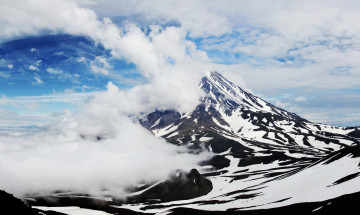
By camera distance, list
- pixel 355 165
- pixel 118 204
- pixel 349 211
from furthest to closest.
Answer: pixel 118 204, pixel 355 165, pixel 349 211

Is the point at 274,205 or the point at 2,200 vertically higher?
the point at 2,200

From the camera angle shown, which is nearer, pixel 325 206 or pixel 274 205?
pixel 325 206

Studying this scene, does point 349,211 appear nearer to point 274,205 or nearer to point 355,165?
point 274,205

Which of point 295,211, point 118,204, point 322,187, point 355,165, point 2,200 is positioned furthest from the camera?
point 118,204

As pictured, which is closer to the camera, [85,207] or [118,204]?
[85,207]

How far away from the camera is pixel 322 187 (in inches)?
3745

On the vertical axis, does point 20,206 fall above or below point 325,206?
above

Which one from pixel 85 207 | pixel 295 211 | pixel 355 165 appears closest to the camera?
pixel 295 211

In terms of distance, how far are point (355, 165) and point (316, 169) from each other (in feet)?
97.4

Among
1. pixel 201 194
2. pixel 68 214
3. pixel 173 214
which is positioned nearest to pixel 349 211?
pixel 173 214

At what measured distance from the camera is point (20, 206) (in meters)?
68.8

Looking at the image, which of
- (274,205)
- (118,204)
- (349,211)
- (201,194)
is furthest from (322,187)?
(118,204)

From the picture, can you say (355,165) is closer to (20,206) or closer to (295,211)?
(295,211)

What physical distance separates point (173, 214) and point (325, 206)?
7513cm
